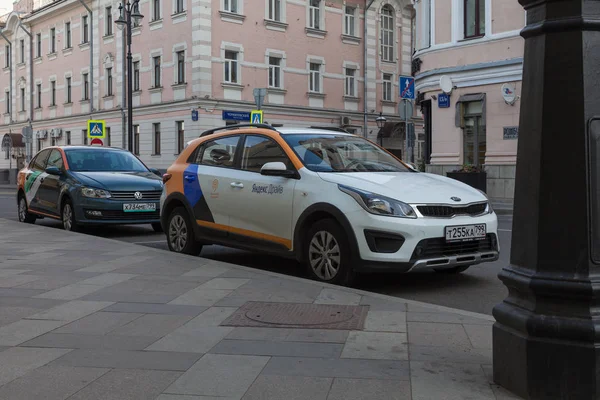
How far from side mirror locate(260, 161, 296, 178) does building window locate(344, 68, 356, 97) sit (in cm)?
3332

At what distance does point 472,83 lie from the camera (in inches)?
883

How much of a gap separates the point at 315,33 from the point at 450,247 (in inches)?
1296

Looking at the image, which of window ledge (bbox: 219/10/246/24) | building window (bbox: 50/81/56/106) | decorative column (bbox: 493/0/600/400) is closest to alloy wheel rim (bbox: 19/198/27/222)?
decorative column (bbox: 493/0/600/400)

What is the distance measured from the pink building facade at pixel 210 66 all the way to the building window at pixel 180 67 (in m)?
0.06

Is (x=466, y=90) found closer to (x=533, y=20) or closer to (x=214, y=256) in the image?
(x=214, y=256)

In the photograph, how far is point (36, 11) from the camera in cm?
4706

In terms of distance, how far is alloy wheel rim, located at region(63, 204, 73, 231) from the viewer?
39.9 feet

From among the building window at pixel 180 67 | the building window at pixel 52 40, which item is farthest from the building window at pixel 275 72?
the building window at pixel 52 40

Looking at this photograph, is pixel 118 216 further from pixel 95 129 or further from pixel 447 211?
pixel 95 129

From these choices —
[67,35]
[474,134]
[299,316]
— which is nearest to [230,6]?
[67,35]

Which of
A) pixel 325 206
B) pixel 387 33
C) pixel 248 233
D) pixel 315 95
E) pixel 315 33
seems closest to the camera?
pixel 325 206

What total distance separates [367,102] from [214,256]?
107 ft

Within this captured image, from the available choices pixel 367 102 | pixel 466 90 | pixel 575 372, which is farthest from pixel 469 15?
pixel 575 372

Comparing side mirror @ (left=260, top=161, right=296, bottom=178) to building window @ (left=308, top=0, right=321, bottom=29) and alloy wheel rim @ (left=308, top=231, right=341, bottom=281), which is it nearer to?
alloy wheel rim @ (left=308, top=231, right=341, bottom=281)
